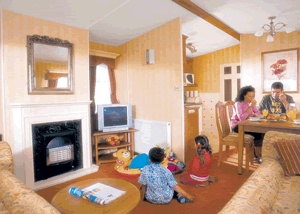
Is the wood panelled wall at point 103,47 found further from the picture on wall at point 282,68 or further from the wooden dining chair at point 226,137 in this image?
the picture on wall at point 282,68

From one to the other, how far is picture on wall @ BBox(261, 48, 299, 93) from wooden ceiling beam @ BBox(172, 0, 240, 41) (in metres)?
0.95

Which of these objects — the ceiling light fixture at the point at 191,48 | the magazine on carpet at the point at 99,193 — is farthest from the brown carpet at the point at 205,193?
the ceiling light fixture at the point at 191,48

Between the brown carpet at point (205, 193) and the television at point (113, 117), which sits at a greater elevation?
the television at point (113, 117)

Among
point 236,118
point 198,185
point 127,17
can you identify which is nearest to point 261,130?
point 236,118

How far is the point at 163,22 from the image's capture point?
10.9ft

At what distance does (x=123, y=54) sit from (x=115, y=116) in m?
1.52

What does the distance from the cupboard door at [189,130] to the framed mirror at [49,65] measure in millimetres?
1945

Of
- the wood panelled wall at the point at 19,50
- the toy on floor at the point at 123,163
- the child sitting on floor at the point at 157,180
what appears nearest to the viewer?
the child sitting on floor at the point at 157,180

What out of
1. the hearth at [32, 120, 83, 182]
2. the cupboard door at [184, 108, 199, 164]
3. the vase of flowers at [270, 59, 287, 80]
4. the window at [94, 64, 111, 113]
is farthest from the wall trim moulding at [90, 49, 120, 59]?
the vase of flowers at [270, 59, 287, 80]

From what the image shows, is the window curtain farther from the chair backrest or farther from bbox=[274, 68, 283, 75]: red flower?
bbox=[274, 68, 283, 75]: red flower

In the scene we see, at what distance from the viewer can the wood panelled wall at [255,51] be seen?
409cm

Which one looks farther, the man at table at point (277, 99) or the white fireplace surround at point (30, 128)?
the man at table at point (277, 99)

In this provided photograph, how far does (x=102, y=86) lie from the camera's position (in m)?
4.21

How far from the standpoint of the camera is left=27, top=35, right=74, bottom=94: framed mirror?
2609 mm
